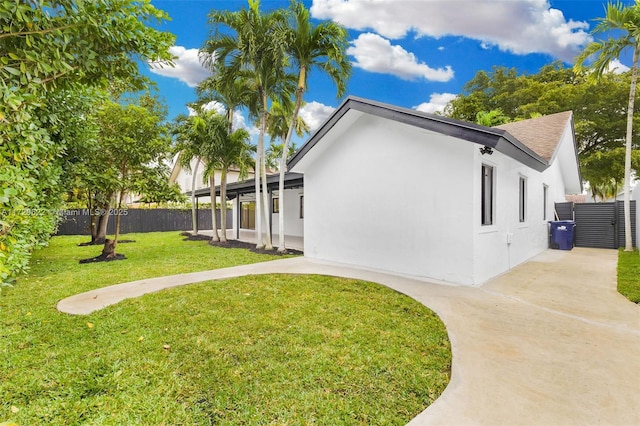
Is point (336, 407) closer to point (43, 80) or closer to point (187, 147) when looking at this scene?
point (43, 80)

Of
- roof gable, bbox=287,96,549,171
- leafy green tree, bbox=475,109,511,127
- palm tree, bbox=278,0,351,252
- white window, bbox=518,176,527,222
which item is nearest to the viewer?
roof gable, bbox=287,96,549,171

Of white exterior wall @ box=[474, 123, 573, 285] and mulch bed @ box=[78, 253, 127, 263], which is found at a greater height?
white exterior wall @ box=[474, 123, 573, 285]

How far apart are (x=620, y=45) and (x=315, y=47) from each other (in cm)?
1058

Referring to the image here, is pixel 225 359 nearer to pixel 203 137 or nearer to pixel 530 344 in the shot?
pixel 530 344

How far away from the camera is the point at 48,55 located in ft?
6.88

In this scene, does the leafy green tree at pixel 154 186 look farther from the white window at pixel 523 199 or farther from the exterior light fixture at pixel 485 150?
the white window at pixel 523 199

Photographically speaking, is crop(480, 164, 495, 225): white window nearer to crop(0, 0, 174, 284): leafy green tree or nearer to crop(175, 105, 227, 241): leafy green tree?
crop(0, 0, 174, 284): leafy green tree

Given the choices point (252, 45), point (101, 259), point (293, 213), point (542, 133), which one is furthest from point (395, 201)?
point (293, 213)

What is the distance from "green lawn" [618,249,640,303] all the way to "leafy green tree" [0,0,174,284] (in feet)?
26.1

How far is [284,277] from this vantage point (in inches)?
269

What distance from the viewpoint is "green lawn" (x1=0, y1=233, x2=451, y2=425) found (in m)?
2.49

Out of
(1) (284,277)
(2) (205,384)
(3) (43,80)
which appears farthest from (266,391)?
(1) (284,277)

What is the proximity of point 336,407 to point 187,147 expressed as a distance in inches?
534

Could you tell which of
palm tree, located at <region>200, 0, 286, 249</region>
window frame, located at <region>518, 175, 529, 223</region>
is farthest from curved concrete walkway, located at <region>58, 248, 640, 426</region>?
palm tree, located at <region>200, 0, 286, 249</region>
